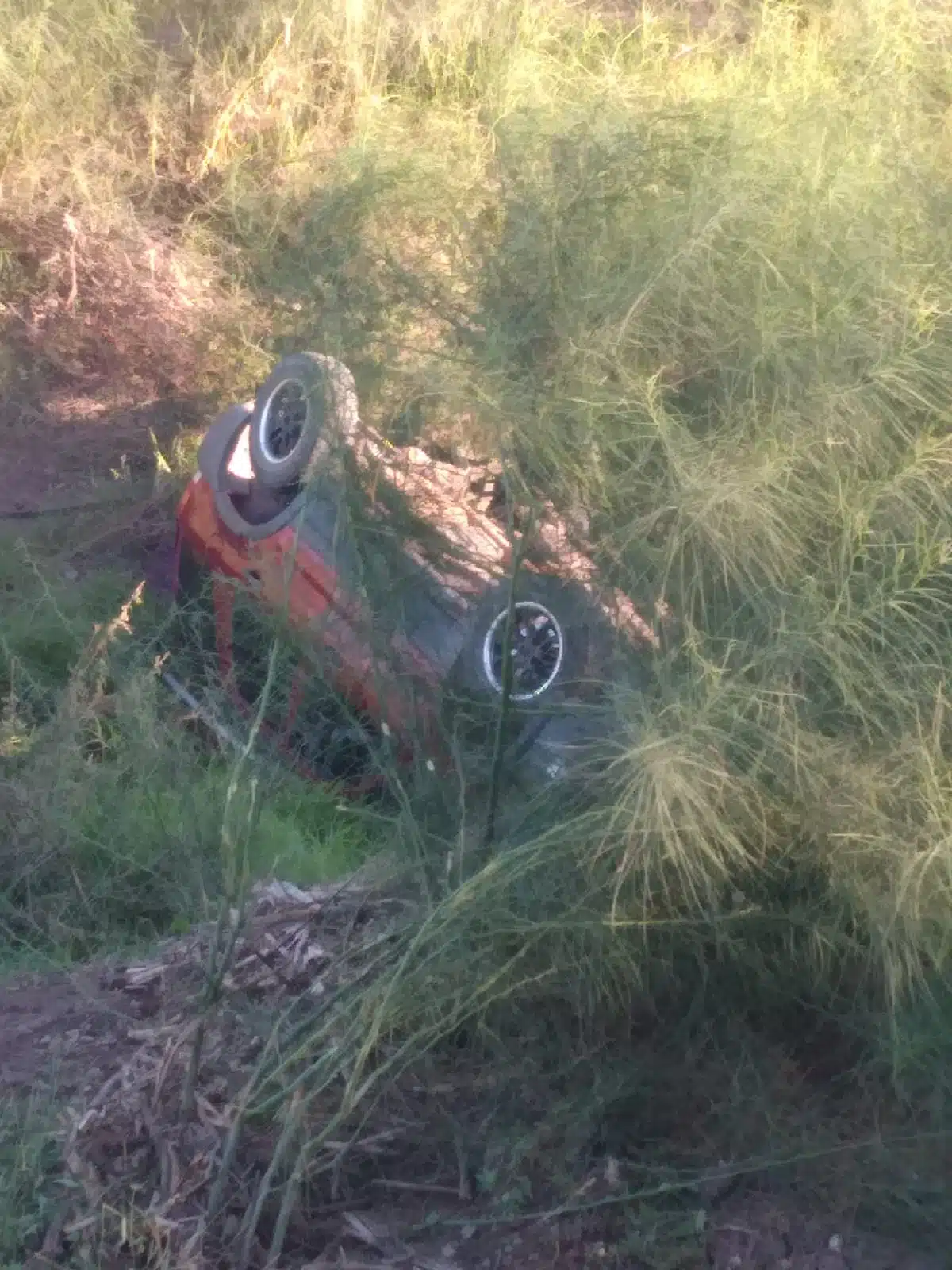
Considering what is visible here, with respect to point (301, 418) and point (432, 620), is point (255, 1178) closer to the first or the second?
point (432, 620)

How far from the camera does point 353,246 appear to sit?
355cm

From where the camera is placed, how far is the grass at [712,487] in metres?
2.67

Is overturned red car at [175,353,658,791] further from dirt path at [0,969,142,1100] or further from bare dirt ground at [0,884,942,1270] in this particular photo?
dirt path at [0,969,142,1100]

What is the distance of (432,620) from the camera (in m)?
3.36

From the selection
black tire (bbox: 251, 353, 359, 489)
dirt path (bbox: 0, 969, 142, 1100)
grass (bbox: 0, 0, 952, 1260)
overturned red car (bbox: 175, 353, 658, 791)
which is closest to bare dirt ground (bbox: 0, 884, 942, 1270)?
dirt path (bbox: 0, 969, 142, 1100)

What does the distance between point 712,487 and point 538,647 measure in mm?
571

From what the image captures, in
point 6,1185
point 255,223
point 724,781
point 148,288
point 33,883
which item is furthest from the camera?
point 148,288

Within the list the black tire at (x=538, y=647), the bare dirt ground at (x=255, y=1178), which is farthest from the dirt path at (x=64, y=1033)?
the black tire at (x=538, y=647)

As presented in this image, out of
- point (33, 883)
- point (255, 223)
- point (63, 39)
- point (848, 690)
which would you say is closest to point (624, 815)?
point (848, 690)

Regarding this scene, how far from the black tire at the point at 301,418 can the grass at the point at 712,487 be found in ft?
0.27

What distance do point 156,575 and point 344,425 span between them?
426cm

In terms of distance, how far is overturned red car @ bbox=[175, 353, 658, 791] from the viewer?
3064mm

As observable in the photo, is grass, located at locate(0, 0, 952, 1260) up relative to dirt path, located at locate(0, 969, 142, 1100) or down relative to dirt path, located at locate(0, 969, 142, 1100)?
up

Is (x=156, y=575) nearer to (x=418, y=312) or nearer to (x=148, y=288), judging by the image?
(x=148, y=288)
